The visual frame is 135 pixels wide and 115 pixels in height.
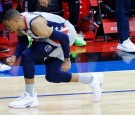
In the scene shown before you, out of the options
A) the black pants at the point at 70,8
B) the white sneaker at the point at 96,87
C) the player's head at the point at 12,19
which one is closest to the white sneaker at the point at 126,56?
the black pants at the point at 70,8

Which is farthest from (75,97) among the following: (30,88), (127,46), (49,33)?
(127,46)

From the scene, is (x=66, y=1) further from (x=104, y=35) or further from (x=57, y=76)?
(x=57, y=76)

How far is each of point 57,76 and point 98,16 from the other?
3.08m

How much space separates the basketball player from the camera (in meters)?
3.30

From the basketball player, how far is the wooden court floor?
0.12m

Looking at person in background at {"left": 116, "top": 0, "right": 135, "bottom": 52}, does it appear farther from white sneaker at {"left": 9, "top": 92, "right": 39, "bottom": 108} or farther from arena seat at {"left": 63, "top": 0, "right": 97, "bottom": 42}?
white sneaker at {"left": 9, "top": 92, "right": 39, "bottom": 108}

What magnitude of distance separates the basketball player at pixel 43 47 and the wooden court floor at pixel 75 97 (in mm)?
119

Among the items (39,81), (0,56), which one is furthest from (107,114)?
(0,56)

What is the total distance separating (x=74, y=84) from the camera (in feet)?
14.1

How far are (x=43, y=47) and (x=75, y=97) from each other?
65cm

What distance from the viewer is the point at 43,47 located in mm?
3504

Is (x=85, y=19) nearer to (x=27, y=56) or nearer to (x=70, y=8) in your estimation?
(x=70, y=8)

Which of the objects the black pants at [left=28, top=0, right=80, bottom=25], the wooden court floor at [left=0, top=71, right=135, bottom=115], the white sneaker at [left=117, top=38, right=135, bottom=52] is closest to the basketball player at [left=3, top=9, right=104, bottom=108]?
the wooden court floor at [left=0, top=71, right=135, bottom=115]

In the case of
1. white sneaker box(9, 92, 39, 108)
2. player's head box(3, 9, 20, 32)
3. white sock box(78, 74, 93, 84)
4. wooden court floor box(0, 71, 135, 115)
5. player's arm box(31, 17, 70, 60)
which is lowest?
wooden court floor box(0, 71, 135, 115)
